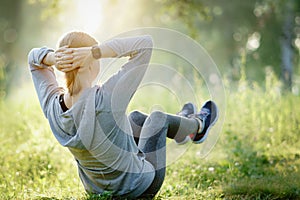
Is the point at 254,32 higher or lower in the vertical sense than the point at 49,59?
higher

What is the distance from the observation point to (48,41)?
107ft

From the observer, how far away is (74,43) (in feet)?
10.4

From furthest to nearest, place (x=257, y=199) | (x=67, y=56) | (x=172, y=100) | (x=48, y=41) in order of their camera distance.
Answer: (x=48, y=41)
(x=172, y=100)
(x=257, y=199)
(x=67, y=56)

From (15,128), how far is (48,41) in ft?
87.5

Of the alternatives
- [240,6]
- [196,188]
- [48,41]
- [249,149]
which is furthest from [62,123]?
[48,41]

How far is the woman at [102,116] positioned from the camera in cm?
311

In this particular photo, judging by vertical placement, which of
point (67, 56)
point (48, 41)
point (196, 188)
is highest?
point (48, 41)

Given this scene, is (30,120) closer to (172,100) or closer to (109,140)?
(172,100)

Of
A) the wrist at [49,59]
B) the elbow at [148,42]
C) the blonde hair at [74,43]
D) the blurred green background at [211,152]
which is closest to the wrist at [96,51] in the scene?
the blonde hair at [74,43]

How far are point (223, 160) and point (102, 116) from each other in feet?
7.86

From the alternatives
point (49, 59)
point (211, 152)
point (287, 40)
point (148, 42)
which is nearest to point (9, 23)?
point (287, 40)

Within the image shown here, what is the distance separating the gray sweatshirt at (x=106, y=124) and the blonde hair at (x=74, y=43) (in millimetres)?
89

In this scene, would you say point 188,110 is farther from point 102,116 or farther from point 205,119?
point 102,116

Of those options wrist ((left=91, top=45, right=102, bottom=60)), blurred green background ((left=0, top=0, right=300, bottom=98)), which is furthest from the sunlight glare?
wrist ((left=91, top=45, right=102, bottom=60))
